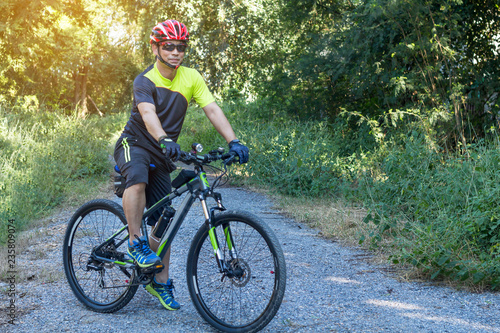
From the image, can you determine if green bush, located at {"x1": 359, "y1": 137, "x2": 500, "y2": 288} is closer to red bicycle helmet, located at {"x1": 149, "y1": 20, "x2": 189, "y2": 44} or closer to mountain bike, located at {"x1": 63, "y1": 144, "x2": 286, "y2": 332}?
mountain bike, located at {"x1": 63, "y1": 144, "x2": 286, "y2": 332}

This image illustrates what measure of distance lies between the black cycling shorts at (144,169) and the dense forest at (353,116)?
2423mm

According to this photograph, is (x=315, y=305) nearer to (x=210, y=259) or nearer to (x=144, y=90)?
(x=210, y=259)

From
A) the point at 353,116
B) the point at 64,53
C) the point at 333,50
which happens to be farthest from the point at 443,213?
the point at 64,53

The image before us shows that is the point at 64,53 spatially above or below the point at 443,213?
above

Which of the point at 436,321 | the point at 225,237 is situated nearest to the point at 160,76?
the point at 225,237

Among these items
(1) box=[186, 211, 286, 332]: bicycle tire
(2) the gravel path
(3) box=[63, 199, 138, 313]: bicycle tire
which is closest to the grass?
(2) the gravel path

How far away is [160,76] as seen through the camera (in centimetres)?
388

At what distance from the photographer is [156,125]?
11.8 ft

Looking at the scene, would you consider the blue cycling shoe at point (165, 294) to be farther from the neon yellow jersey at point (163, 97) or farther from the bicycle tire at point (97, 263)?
the neon yellow jersey at point (163, 97)

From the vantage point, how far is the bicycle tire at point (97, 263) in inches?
160

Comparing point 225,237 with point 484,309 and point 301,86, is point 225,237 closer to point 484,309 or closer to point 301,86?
point 484,309

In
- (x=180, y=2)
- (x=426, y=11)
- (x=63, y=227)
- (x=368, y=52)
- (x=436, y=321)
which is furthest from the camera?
(x=180, y=2)

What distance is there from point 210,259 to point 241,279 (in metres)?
0.28

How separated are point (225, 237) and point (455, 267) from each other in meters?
2.21
